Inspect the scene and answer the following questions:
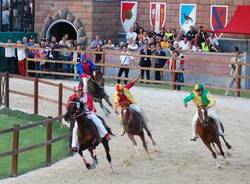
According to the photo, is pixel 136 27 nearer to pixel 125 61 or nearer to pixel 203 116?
pixel 125 61

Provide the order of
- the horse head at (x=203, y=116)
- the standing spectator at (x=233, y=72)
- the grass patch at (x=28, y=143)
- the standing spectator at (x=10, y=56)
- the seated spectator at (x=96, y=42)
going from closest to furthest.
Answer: the grass patch at (x=28, y=143) → the horse head at (x=203, y=116) → the standing spectator at (x=233, y=72) → the standing spectator at (x=10, y=56) → the seated spectator at (x=96, y=42)

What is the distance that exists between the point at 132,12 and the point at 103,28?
58.5 inches

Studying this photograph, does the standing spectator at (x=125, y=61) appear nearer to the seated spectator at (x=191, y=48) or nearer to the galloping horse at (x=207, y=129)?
the seated spectator at (x=191, y=48)

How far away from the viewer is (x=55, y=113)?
2800cm

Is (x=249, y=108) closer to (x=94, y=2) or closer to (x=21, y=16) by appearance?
(x=94, y=2)

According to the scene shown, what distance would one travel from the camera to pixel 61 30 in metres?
42.7

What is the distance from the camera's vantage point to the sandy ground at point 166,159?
61.3ft

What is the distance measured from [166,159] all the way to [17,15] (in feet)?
71.8

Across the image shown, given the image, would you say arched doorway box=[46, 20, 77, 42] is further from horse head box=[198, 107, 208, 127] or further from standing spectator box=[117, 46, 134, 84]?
horse head box=[198, 107, 208, 127]

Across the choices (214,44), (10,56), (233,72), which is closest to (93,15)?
(10,56)

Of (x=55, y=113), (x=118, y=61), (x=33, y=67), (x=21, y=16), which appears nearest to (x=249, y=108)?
(x=55, y=113)

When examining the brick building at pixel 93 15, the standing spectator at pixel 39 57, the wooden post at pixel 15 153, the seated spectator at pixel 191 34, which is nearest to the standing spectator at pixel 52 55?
the standing spectator at pixel 39 57

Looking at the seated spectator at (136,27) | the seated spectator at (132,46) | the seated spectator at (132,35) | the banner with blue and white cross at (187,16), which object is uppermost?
the banner with blue and white cross at (187,16)

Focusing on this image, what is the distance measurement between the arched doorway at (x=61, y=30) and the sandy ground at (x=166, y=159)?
1150 cm
